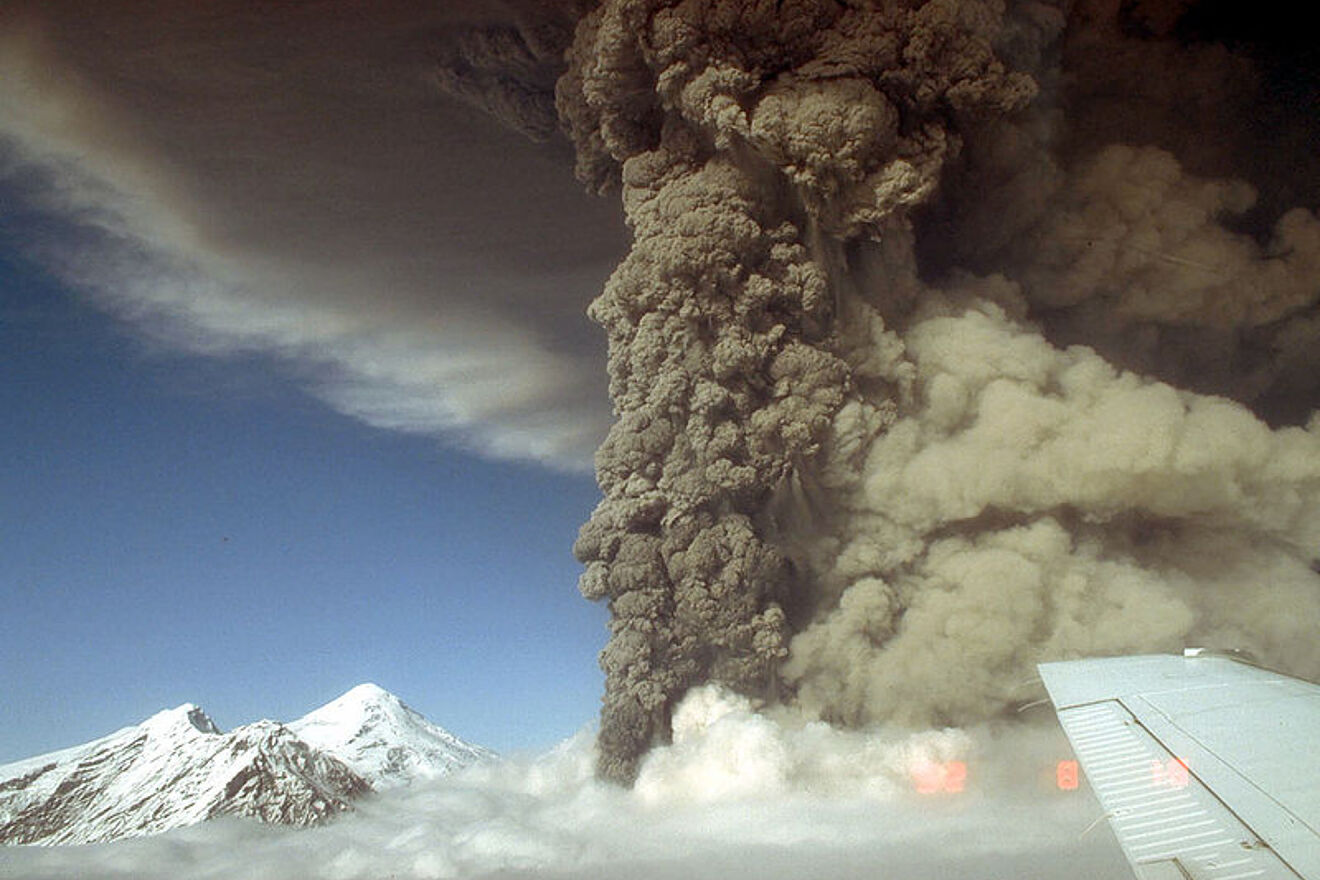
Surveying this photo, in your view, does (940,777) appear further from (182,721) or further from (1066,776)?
(182,721)

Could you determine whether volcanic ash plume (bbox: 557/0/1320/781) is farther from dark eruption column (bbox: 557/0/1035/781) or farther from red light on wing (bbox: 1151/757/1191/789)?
red light on wing (bbox: 1151/757/1191/789)

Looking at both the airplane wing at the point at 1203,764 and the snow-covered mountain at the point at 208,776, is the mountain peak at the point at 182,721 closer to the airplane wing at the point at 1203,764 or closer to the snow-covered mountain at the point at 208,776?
the snow-covered mountain at the point at 208,776

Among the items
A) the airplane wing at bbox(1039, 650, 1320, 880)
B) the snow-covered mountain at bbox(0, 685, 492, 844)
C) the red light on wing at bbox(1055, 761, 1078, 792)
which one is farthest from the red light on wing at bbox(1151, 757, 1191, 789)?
the snow-covered mountain at bbox(0, 685, 492, 844)

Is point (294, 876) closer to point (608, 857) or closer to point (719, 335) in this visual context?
point (608, 857)

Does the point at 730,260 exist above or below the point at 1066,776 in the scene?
above

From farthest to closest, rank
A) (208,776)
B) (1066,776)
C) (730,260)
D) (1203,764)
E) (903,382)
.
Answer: (208,776) → (903,382) → (730,260) → (1066,776) → (1203,764)

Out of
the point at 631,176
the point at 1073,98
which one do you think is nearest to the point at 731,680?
the point at 631,176

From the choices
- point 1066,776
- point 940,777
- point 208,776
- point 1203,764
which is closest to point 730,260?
point 940,777

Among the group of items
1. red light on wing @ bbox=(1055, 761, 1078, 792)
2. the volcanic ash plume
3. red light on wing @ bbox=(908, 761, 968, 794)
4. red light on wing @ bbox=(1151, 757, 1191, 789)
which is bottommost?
red light on wing @ bbox=(1151, 757, 1191, 789)
